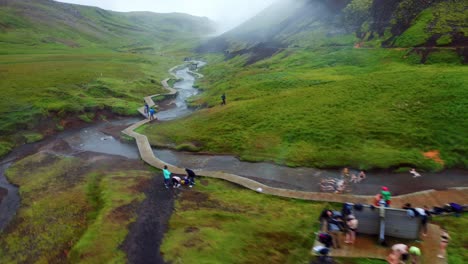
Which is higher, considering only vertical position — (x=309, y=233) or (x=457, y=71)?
(x=457, y=71)

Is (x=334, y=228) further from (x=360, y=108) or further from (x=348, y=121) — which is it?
(x=360, y=108)

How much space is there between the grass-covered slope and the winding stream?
1848 millimetres

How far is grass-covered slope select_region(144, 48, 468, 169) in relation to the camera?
4228 centimetres

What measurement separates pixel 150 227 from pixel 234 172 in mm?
16181

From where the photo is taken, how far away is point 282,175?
41.1 m

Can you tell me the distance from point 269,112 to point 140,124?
25120 millimetres

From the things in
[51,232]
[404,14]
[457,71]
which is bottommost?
Answer: [51,232]

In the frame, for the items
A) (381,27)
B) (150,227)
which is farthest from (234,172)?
(381,27)

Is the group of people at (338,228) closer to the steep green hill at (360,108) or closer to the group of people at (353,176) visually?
the group of people at (353,176)

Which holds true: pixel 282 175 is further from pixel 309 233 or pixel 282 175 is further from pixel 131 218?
pixel 131 218

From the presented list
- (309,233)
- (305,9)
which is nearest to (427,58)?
(309,233)

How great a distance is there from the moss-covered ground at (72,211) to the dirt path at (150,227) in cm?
72

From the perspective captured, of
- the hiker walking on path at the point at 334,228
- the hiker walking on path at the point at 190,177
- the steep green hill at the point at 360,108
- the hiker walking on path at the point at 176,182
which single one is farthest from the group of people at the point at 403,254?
the hiker walking on path at the point at 176,182

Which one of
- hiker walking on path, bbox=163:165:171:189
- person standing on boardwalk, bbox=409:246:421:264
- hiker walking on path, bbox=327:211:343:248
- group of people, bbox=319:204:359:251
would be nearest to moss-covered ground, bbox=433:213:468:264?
person standing on boardwalk, bbox=409:246:421:264
